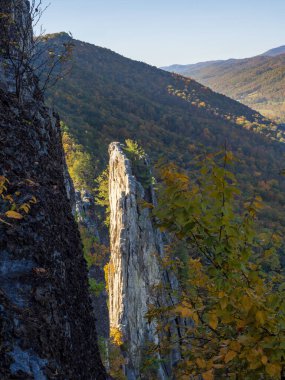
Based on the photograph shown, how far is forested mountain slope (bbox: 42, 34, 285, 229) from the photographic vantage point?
8894cm

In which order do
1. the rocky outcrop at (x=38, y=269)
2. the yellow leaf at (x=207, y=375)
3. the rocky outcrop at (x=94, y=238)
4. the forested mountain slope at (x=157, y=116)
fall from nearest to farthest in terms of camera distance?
the yellow leaf at (x=207, y=375)
the rocky outcrop at (x=38, y=269)
the rocky outcrop at (x=94, y=238)
the forested mountain slope at (x=157, y=116)

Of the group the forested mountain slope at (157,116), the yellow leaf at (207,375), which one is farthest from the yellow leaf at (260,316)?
the forested mountain slope at (157,116)

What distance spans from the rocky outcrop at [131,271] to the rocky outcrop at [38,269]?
18.5m

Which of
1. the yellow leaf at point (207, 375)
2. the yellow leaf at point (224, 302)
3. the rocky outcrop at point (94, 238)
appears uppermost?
the yellow leaf at point (224, 302)

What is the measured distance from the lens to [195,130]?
116 metres

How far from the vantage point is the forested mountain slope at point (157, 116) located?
88.9 metres

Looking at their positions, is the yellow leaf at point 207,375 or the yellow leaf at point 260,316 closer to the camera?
the yellow leaf at point 260,316

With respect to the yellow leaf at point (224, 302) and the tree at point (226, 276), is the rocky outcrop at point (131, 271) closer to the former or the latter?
the tree at point (226, 276)

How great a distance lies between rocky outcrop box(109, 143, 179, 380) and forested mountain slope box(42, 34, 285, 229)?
28.6 m

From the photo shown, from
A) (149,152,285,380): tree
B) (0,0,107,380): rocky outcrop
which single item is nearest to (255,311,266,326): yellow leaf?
(149,152,285,380): tree

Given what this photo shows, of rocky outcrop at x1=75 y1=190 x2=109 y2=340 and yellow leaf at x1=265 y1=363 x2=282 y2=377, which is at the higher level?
yellow leaf at x1=265 y1=363 x2=282 y2=377

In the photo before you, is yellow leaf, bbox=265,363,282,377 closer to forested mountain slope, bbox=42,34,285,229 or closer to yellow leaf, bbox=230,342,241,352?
yellow leaf, bbox=230,342,241,352

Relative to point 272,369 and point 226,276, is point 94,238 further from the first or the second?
point 272,369

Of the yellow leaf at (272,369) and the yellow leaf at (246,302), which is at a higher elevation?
the yellow leaf at (246,302)
